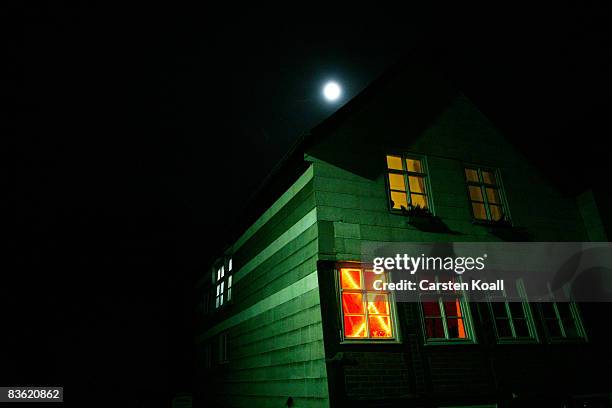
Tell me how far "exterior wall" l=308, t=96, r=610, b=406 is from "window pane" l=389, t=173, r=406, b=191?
0.65 m

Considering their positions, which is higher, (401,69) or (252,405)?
(401,69)

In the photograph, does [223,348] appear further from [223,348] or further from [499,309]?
[499,309]

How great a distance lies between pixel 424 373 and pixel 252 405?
198 inches

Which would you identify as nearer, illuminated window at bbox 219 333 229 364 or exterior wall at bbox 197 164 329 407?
exterior wall at bbox 197 164 329 407

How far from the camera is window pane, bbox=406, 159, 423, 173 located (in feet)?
31.5

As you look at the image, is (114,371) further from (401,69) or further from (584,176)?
(584,176)

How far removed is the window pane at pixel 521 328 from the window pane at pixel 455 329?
1529 millimetres

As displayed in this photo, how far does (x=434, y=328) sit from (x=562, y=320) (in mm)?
3831

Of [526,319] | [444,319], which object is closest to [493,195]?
[526,319]

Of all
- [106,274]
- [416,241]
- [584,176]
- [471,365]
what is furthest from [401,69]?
[106,274]

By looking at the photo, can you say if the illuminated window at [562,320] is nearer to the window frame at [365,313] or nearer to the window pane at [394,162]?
the window frame at [365,313]

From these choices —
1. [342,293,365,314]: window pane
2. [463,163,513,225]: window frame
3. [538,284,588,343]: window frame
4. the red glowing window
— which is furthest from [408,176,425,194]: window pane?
[538,284,588,343]: window frame

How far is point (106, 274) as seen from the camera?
22.0m

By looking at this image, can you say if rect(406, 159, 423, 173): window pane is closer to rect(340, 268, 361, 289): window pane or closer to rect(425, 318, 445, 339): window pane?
rect(340, 268, 361, 289): window pane
